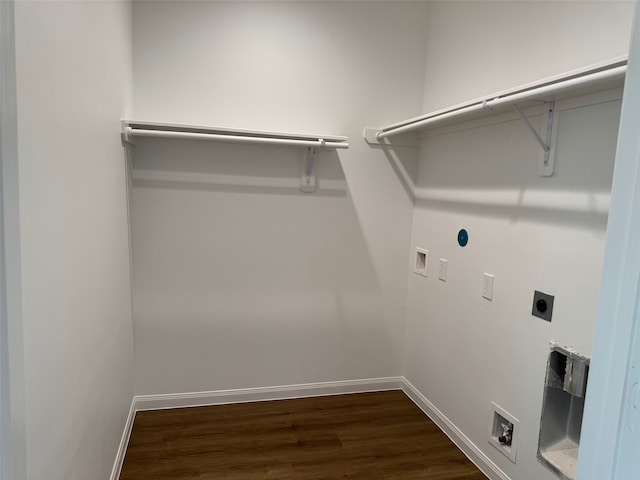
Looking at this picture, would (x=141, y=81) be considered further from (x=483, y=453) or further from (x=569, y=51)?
(x=483, y=453)

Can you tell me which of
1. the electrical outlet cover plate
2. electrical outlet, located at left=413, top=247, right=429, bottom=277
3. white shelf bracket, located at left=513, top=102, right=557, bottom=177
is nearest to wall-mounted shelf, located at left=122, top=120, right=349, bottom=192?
electrical outlet, located at left=413, top=247, right=429, bottom=277

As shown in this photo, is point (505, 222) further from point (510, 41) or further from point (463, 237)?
point (510, 41)

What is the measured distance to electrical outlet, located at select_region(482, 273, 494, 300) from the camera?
200cm

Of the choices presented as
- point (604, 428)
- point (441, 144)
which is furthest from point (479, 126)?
point (604, 428)

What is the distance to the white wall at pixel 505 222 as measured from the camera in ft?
4.99

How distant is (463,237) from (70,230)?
180 cm

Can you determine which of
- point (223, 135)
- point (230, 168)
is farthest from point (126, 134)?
point (230, 168)

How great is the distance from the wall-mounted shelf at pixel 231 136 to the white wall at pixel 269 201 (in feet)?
0.44

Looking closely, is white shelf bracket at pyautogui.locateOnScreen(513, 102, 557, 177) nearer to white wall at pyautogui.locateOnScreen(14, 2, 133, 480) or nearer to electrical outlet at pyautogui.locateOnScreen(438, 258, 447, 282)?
electrical outlet at pyautogui.locateOnScreen(438, 258, 447, 282)

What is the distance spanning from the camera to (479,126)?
6.90ft

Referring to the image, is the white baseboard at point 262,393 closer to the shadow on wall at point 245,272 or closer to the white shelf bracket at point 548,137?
the shadow on wall at point 245,272

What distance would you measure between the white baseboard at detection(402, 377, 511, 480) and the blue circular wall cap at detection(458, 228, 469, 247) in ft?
3.30

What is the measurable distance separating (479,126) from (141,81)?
180 cm

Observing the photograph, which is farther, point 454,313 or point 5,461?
point 454,313
